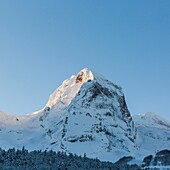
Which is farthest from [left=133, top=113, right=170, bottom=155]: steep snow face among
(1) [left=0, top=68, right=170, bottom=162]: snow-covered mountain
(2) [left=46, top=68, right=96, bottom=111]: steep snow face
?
(2) [left=46, top=68, right=96, bottom=111]: steep snow face

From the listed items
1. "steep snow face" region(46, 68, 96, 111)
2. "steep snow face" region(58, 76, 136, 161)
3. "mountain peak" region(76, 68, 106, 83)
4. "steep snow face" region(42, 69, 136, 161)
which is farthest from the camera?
"mountain peak" region(76, 68, 106, 83)

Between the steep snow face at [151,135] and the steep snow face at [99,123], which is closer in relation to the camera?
the steep snow face at [99,123]

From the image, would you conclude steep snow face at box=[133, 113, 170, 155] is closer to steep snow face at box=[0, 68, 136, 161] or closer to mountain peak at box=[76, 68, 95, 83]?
steep snow face at box=[0, 68, 136, 161]

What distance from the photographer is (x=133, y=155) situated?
381 feet

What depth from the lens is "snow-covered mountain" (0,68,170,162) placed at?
4719 inches

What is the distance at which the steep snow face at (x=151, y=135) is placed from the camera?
146m

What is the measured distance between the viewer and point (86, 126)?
420 ft

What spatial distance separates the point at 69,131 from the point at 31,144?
13743 mm

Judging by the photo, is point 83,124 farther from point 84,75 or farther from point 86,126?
point 84,75

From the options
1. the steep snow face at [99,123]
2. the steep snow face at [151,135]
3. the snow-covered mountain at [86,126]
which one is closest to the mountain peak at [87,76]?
the snow-covered mountain at [86,126]

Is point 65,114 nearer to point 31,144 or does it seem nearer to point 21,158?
point 31,144

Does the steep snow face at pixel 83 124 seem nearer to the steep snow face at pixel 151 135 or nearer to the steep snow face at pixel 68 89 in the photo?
the steep snow face at pixel 68 89

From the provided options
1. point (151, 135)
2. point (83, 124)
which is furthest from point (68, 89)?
point (151, 135)

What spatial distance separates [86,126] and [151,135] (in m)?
44.9
